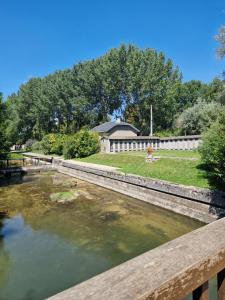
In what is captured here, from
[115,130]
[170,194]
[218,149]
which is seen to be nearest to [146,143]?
[115,130]

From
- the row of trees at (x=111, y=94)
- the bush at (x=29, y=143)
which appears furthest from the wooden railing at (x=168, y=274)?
the bush at (x=29, y=143)

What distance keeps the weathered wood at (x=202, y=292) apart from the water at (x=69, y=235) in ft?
17.2

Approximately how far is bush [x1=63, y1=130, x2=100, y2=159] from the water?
12684mm

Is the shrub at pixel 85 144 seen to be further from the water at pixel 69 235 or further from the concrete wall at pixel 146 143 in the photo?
the water at pixel 69 235

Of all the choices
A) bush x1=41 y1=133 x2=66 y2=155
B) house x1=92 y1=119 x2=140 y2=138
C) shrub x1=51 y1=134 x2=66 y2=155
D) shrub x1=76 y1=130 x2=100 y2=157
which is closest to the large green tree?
shrub x1=76 y1=130 x2=100 y2=157

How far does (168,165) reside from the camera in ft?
50.9

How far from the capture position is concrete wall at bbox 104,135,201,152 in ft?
85.0

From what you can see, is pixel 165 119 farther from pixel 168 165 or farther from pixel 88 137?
pixel 168 165

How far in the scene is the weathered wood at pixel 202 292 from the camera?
1163 millimetres

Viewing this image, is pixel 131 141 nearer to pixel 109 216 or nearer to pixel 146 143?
pixel 146 143

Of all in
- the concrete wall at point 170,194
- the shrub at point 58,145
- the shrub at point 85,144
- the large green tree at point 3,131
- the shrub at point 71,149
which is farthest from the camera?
the shrub at point 58,145

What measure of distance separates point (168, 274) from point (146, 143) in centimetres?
2918

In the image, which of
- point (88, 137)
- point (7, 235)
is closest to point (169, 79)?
point (88, 137)

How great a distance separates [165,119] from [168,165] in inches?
1064
